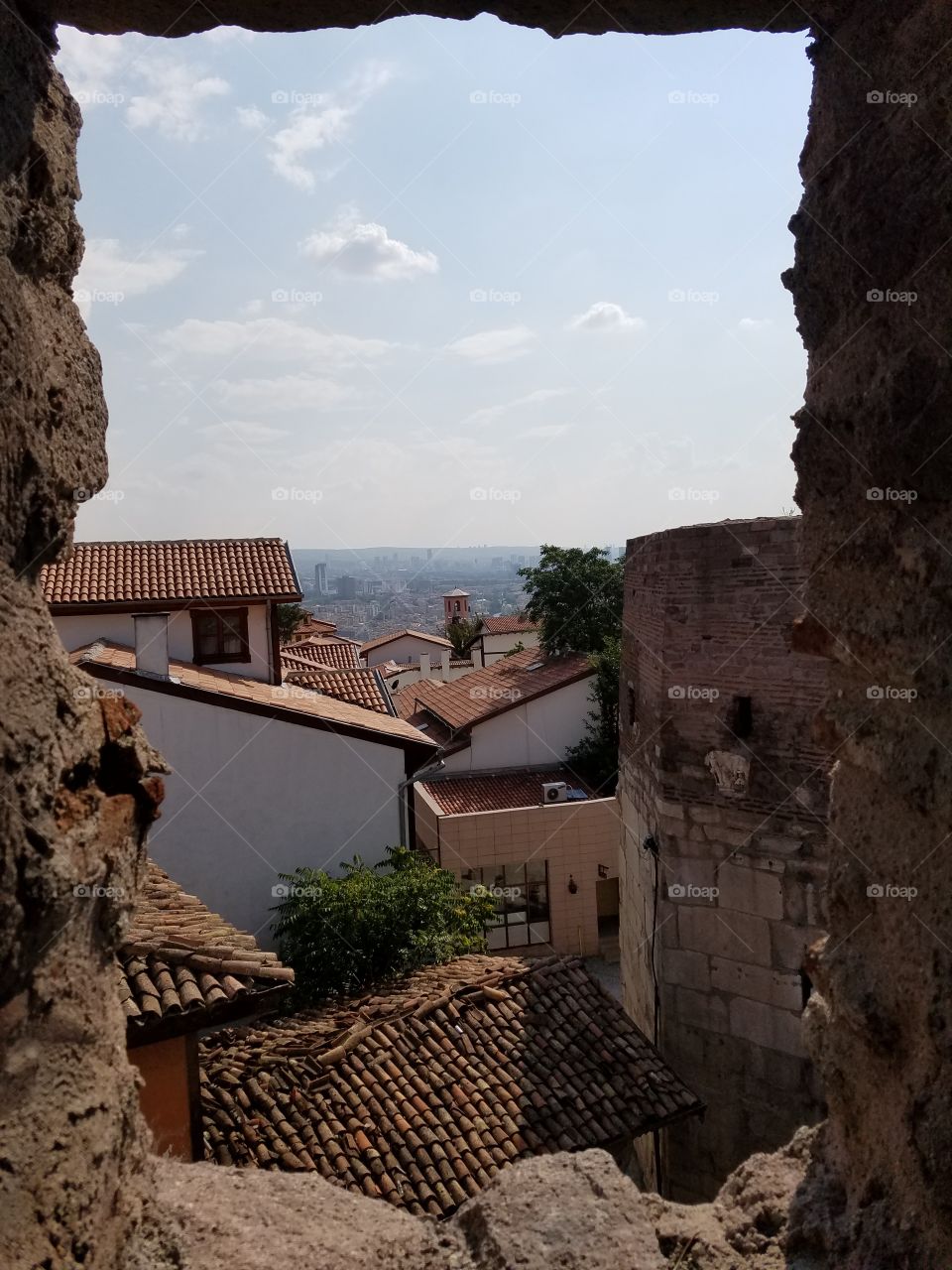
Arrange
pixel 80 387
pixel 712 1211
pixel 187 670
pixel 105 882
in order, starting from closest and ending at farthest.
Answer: pixel 105 882
pixel 80 387
pixel 712 1211
pixel 187 670

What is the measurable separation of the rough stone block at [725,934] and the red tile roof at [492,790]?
8.58 metres

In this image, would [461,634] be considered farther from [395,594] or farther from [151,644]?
[395,594]

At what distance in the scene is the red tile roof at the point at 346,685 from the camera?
14.5m

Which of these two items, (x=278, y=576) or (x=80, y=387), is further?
(x=278, y=576)

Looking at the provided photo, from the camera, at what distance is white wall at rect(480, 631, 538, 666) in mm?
34000

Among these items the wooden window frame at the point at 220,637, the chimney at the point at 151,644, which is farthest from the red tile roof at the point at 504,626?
the chimney at the point at 151,644

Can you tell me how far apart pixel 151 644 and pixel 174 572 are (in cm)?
267

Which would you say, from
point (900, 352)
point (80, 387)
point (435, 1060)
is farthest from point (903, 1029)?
point (435, 1060)

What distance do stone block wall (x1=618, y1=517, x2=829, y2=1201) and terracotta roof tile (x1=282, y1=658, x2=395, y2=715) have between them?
25.1 ft

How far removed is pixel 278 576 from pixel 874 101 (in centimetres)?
1197

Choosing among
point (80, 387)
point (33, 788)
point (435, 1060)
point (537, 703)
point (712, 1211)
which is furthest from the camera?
point (537, 703)

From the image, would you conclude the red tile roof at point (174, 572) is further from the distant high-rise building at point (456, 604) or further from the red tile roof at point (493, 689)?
the distant high-rise building at point (456, 604)

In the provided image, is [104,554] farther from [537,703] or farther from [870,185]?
[870,185]

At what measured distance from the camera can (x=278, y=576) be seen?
44.5ft
